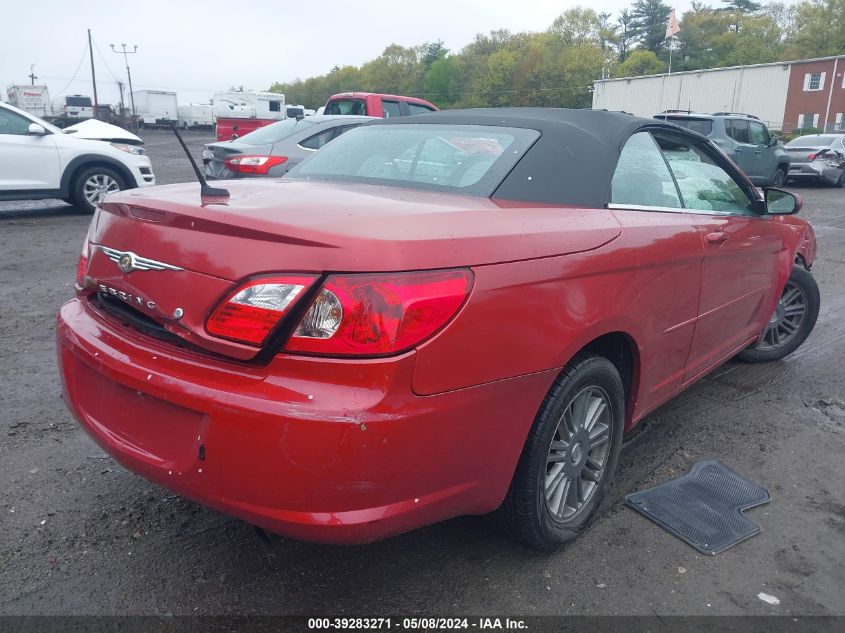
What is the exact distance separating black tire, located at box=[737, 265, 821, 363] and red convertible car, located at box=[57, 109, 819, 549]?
2044 millimetres

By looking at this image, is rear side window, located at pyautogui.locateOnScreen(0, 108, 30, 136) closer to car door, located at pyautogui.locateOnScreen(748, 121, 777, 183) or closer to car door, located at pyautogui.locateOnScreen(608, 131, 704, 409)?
car door, located at pyautogui.locateOnScreen(608, 131, 704, 409)

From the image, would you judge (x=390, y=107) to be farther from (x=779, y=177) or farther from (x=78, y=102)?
(x=78, y=102)

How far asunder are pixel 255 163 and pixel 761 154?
12.5m

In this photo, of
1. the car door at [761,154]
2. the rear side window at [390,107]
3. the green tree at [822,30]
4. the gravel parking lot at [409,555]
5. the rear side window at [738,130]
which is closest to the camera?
the gravel parking lot at [409,555]

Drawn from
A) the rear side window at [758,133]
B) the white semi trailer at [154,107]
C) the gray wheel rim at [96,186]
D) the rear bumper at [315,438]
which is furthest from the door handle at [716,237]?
the white semi trailer at [154,107]

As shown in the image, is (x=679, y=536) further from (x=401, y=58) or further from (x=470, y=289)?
(x=401, y=58)

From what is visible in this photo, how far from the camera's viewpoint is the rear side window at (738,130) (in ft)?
51.8

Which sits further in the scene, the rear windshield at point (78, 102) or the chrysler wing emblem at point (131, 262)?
the rear windshield at point (78, 102)

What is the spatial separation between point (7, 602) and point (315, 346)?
1.37 meters

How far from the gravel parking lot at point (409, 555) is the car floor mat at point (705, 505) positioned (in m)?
0.06

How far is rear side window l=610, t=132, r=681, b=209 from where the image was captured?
9.46 ft

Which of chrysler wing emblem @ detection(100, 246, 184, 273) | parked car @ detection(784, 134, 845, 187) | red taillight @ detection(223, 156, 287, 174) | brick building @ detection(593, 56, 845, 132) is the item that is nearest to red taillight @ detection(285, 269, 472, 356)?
chrysler wing emblem @ detection(100, 246, 184, 273)

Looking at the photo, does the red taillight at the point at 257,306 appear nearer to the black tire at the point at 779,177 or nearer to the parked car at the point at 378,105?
the parked car at the point at 378,105

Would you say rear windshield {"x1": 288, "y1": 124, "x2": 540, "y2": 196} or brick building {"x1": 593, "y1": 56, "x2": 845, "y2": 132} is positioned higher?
brick building {"x1": 593, "y1": 56, "x2": 845, "y2": 132}
